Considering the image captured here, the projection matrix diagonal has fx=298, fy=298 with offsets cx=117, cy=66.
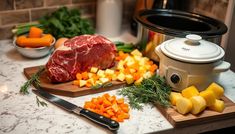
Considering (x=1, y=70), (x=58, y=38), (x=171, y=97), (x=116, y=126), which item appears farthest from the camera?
(x=58, y=38)

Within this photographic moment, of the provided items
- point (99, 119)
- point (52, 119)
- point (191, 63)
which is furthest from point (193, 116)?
point (52, 119)

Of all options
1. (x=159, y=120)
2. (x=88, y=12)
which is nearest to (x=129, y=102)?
(x=159, y=120)

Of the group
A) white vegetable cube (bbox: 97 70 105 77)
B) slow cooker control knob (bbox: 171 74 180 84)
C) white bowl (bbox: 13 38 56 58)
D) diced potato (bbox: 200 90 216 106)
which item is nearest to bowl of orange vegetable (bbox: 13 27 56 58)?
white bowl (bbox: 13 38 56 58)

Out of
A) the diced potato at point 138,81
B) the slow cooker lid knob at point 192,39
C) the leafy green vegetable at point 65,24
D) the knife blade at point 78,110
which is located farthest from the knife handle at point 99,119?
the leafy green vegetable at point 65,24

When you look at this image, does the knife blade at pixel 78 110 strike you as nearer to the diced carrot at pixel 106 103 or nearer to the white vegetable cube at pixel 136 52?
the diced carrot at pixel 106 103

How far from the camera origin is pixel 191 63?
0.84m

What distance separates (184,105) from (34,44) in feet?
1.95

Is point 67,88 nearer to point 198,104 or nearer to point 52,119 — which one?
point 52,119

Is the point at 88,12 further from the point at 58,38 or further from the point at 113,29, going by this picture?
the point at 58,38

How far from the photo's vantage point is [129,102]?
2.94 feet

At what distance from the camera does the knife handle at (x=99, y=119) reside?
2.48ft

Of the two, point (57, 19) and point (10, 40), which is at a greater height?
point (57, 19)

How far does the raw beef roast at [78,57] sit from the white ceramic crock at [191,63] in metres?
0.22

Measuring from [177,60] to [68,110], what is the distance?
34cm
